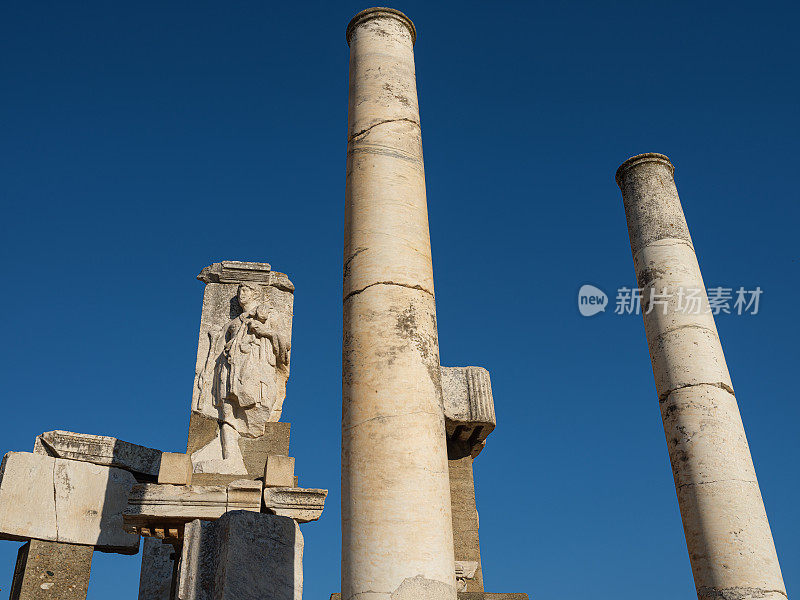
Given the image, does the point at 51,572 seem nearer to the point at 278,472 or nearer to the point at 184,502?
the point at 184,502

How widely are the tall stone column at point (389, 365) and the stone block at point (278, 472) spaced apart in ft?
6.09

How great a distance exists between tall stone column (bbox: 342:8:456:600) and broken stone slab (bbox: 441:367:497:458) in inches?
183

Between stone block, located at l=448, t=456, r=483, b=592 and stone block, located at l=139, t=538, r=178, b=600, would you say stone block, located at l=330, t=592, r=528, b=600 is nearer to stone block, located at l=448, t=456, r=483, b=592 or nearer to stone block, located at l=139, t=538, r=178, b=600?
stone block, located at l=448, t=456, r=483, b=592

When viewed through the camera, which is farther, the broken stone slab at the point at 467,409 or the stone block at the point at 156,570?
the broken stone slab at the point at 467,409

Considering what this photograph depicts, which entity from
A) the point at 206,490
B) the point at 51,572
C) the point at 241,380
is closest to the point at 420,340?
the point at 206,490

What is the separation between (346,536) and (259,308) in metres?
4.40

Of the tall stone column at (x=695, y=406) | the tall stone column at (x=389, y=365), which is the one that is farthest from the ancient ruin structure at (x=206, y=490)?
the tall stone column at (x=695, y=406)

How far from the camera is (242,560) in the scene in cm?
676

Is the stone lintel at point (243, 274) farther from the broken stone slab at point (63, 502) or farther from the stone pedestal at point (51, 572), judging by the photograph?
the stone pedestal at point (51, 572)

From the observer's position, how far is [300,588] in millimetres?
7289

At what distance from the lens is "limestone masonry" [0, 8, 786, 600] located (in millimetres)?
6445

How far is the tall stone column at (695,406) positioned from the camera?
9.80 metres

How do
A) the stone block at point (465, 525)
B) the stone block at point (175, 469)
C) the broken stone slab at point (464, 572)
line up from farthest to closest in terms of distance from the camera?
the stone block at point (465, 525) < the broken stone slab at point (464, 572) < the stone block at point (175, 469)

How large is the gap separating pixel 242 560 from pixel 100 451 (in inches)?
187
